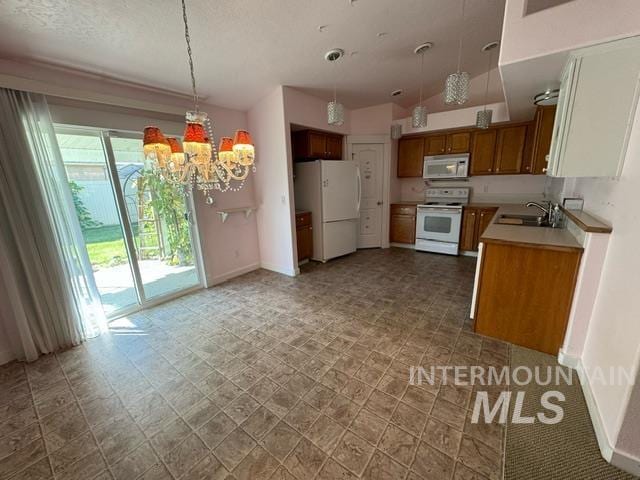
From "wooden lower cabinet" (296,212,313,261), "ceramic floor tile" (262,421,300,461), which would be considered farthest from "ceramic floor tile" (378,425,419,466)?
"wooden lower cabinet" (296,212,313,261)

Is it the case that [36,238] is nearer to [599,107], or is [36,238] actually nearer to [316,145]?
[316,145]

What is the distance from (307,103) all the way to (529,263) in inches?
133

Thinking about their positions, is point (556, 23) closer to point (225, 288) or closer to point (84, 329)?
point (225, 288)

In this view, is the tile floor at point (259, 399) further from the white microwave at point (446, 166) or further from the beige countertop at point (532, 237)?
the white microwave at point (446, 166)

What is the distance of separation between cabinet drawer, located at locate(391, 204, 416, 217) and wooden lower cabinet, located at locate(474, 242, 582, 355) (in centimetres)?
285

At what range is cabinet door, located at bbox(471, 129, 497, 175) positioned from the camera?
4.17 meters

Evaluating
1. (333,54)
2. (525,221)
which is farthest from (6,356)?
(525,221)

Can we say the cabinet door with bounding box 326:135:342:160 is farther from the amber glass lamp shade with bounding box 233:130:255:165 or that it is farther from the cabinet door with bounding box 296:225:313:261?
the amber glass lamp shade with bounding box 233:130:255:165

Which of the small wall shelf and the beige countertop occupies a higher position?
the small wall shelf

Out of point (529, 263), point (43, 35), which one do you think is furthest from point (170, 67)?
point (529, 263)

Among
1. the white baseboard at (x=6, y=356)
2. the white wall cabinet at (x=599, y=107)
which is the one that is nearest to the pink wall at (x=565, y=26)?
the white wall cabinet at (x=599, y=107)

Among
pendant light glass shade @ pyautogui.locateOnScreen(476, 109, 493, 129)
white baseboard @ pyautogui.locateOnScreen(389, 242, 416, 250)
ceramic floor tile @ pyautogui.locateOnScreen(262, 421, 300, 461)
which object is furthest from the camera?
white baseboard @ pyautogui.locateOnScreen(389, 242, 416, 250)

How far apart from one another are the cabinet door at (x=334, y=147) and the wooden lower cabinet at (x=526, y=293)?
305cm

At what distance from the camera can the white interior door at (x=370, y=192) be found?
4.78 meters
